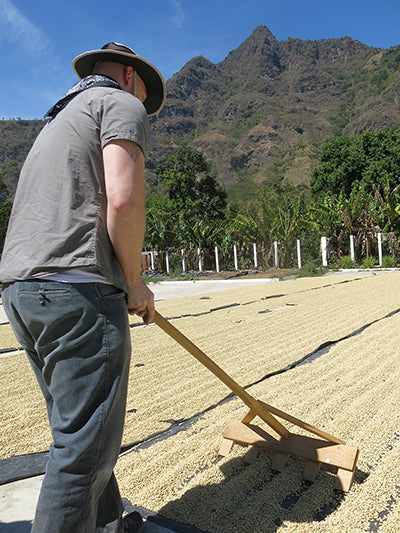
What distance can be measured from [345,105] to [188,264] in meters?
95.5

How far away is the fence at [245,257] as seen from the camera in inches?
746

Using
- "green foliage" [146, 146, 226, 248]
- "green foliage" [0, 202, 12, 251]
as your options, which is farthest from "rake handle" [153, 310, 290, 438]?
"green foliage" [0, 202, 12, 251]

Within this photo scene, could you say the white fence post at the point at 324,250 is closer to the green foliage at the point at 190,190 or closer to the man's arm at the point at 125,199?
the green foliage at the point at 190,190

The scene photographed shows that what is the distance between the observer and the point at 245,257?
2133 cm

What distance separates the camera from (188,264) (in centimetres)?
2286

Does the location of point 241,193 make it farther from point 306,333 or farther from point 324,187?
point 306,333

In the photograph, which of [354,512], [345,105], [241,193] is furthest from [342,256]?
[345,105]

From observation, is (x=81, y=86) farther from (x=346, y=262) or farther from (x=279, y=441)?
(x=346, y=262)

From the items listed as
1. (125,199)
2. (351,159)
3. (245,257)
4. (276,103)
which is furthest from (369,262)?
(276,103)

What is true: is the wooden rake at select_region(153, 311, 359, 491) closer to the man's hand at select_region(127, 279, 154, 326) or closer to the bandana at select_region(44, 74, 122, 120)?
the man's hand at select_region(127, 279, 154, 326)

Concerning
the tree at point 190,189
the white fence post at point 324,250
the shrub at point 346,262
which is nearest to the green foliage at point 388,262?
the shrub at point 346,262

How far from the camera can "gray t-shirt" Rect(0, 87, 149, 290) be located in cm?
138

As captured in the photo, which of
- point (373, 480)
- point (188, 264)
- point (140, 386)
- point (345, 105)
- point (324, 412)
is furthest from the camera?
point (345, 105)

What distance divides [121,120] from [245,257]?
2007 cm
